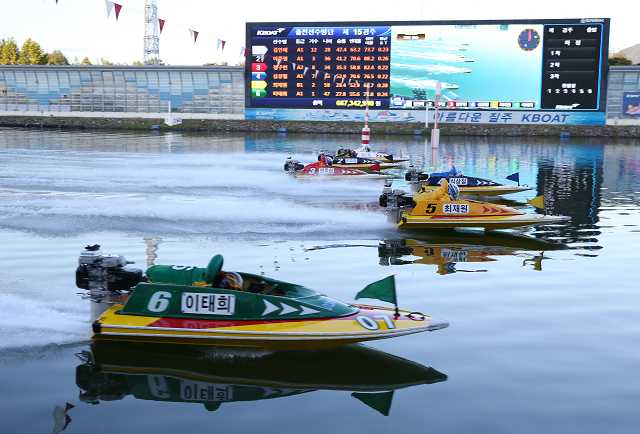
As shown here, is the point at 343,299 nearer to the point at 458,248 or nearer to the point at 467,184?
the point at 458,248

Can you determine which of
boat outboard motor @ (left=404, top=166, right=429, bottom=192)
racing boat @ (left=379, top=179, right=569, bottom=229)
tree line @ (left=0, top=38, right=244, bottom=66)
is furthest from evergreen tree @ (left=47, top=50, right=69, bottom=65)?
racing boat @ (left=379, top=179, right=569, bottom=229)

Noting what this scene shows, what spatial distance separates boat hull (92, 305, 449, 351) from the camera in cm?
841

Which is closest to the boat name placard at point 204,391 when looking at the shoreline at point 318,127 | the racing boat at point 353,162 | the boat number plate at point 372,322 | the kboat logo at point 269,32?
the boat number plate at point 372,322

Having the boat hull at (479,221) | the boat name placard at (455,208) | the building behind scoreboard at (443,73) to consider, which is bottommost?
the boat hull at (479,221)

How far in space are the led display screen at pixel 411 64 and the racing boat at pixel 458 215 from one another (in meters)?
48.7

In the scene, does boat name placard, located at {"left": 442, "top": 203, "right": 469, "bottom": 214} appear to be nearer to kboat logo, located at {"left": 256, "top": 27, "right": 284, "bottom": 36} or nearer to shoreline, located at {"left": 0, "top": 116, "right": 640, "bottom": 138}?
shoreline, located at {"left": 0, "top": 116, "right": 640, "bottom": 138}

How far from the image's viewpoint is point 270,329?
8500 mm

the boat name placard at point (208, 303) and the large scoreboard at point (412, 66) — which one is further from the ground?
the large scoreboard at point (412, 66)

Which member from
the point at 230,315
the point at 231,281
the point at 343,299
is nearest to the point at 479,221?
the point at 343,299

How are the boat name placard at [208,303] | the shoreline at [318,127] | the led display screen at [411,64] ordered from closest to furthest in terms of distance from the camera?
the boat name placard at [208,303]
the led display screen at [411,64]
the shoreline at [318,127]

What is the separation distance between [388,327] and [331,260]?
19.4ft

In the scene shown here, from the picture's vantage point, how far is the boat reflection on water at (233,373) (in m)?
7.68

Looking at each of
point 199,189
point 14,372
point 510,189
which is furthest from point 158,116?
point 14,372

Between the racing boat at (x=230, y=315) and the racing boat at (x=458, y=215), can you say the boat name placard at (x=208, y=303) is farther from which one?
the racing boat at (x=458, y=215)
